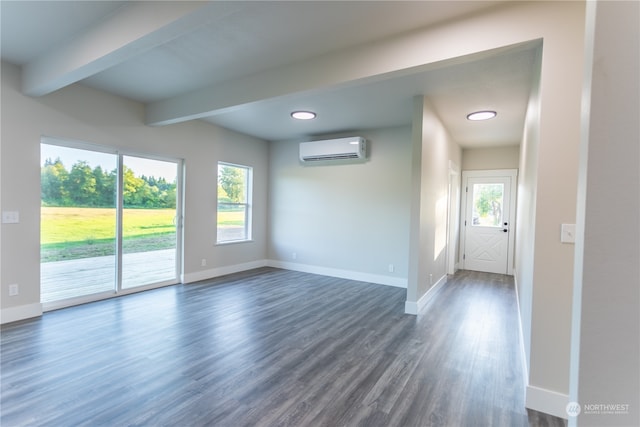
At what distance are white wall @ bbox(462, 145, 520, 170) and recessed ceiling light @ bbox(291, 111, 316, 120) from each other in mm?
3881

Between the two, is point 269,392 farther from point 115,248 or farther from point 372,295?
point 115,248

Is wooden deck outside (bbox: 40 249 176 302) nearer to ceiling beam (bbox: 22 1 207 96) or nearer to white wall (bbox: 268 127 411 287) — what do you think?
ceiling beam (bbox: 22 1 207 96)

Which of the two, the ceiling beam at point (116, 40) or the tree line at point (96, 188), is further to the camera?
the tree line at point (96, 188)

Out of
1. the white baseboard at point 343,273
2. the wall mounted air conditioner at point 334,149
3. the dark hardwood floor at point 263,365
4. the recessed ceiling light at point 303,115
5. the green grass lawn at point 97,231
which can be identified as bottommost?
the dark hardwood floor at point 263,365

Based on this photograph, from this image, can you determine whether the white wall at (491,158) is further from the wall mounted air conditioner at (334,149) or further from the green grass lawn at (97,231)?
the green grass lawn at (97,231)

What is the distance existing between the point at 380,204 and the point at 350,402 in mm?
3629

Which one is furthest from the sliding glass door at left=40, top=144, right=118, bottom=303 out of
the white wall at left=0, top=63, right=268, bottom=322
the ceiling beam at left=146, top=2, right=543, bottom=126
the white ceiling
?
the ceiling beam at left=146, top=2, right=543, bottom=126

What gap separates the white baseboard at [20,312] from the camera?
10.2 ft

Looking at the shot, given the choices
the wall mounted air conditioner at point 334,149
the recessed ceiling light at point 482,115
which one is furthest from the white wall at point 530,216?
the wall mounted air conditioner at point 334,149

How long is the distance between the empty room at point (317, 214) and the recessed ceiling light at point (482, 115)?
0.09 metres

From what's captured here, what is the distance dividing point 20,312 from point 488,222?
752cm

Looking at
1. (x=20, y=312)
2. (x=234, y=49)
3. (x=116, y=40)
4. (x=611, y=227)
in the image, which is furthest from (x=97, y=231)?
(x=611, y=227)

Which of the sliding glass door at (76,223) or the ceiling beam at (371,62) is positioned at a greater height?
the ceiling beam at (371,62)

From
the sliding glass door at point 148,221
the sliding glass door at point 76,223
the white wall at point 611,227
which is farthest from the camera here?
the sliding glass door at point 148,221
